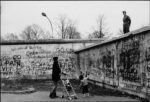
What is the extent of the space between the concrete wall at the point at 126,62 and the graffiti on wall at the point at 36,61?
18.8ft

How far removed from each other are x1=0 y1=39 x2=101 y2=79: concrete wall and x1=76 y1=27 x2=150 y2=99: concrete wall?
18.6 ft

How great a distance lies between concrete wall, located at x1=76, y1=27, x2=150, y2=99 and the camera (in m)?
11.1

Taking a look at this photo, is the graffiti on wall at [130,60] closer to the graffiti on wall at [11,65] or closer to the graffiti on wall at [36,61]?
the graffiti on wall at [36,61]

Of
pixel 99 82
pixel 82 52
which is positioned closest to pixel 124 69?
pixel 99 82

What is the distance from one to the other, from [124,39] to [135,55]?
1514mm

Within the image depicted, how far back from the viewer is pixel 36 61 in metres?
24.7

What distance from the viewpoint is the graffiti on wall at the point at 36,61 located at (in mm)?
24719

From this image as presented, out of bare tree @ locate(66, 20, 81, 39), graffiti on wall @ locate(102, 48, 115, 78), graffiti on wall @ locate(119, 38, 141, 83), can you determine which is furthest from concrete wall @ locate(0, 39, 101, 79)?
bare tree @ locate(66, 20, 81, 39)

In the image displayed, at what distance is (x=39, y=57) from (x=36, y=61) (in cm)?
43

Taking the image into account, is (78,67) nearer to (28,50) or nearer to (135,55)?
(28,50)

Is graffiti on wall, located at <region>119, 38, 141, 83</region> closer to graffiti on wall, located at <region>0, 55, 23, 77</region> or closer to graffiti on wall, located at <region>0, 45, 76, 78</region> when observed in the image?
graffiti on wall, located at <region>0, 45, 76, 78</region>

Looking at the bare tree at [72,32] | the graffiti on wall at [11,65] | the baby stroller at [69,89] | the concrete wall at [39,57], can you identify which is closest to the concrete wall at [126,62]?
the baby stroller at [69,89]

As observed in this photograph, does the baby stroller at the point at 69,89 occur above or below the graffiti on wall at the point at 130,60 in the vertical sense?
below

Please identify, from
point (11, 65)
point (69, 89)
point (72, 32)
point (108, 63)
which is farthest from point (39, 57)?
point (72, 32)
